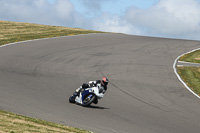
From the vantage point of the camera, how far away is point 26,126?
9.04m

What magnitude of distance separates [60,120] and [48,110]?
4.66ft

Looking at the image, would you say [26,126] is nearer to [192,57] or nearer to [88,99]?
[88,99]

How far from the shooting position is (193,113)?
1447cm

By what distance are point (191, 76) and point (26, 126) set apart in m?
15.3

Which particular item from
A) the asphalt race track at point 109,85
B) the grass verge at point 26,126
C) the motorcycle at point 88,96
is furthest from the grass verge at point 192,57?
the grass verge at point 26,126

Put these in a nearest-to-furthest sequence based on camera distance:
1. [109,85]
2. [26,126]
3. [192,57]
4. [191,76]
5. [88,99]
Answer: [26,126]
[88,99]
[109,85]
[191,76]
[192,57]

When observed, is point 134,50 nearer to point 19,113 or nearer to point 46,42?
point 46,42

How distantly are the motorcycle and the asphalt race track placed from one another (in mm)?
323

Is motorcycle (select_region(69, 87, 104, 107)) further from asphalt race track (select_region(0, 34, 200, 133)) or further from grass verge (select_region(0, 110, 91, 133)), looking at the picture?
grass verge (select_region(0, 110, 91, 133))

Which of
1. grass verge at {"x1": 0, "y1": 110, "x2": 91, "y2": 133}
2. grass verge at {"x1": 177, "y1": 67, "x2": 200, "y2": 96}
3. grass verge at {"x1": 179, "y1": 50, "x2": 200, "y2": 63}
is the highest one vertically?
grass verge at {"x1": 179, "y1": 50, "x2": 200, "y2": 63}

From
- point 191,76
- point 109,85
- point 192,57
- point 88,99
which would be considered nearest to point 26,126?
point 88,99

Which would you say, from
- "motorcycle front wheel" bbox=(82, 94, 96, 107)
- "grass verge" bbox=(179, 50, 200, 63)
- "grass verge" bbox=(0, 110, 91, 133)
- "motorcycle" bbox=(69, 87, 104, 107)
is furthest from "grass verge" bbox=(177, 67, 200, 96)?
"grass verge" bbox=(0, 110, 91, 133)

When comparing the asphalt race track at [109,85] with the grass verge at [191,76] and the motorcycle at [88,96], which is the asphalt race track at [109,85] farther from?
the grass verge at [191,76]

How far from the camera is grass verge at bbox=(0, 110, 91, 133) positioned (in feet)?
27.9
